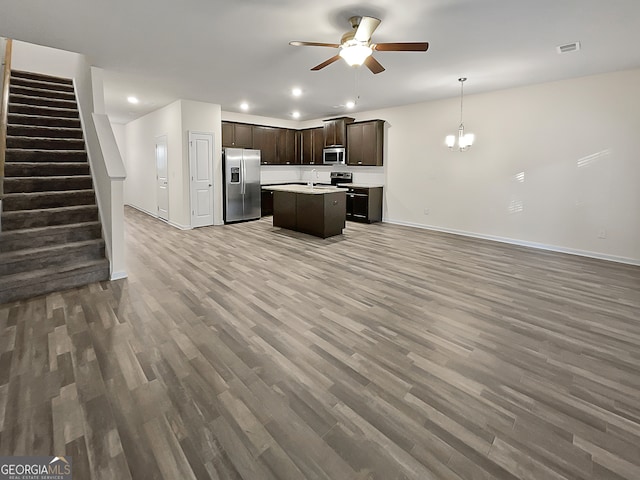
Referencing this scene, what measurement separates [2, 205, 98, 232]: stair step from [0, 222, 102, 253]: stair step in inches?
3.2

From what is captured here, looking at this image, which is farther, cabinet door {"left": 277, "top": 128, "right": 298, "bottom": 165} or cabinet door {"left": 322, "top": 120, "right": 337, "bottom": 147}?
cabinet door {"left": 277, "top": 128, "right": 298, "bottom": 165}

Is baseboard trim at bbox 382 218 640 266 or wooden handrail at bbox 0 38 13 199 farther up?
wooden handrail at bbox 0 38 13 199

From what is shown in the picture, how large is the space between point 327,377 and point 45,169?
4904 millimetres

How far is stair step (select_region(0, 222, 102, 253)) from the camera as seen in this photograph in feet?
11.9

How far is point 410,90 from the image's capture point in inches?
231

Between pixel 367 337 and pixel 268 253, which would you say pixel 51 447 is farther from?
pixel 268 253

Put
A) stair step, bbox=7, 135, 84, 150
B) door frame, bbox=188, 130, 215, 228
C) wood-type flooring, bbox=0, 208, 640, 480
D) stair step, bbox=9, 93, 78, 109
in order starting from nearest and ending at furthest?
wood-type flooring, bbox=0, 208, 640, 480 → stair step, bbox=7, 135, 84, 150 → stair step, bbox=9, 93, 78, 109 → door frame, bbox=188, 130, 215, 228

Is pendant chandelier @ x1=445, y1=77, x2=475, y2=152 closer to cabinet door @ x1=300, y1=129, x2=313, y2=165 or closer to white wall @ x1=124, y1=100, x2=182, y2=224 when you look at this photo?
cabinet door @ x1=300, y1=129, x2=313, y2=165

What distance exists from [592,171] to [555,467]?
17.0 ft

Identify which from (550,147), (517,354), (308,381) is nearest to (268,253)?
(308,381)

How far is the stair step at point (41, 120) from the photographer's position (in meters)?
4.87

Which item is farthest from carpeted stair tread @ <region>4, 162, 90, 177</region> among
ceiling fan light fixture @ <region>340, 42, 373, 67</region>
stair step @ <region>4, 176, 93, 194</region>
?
ceiling fan light fixture @ <region>340, 42, 373, 67</region>

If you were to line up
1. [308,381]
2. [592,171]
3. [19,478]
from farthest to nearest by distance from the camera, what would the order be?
[592,171]
[308,381]
[19,478]

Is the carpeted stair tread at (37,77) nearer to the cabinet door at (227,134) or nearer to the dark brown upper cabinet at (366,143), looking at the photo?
the cabinet door at (227,134)
